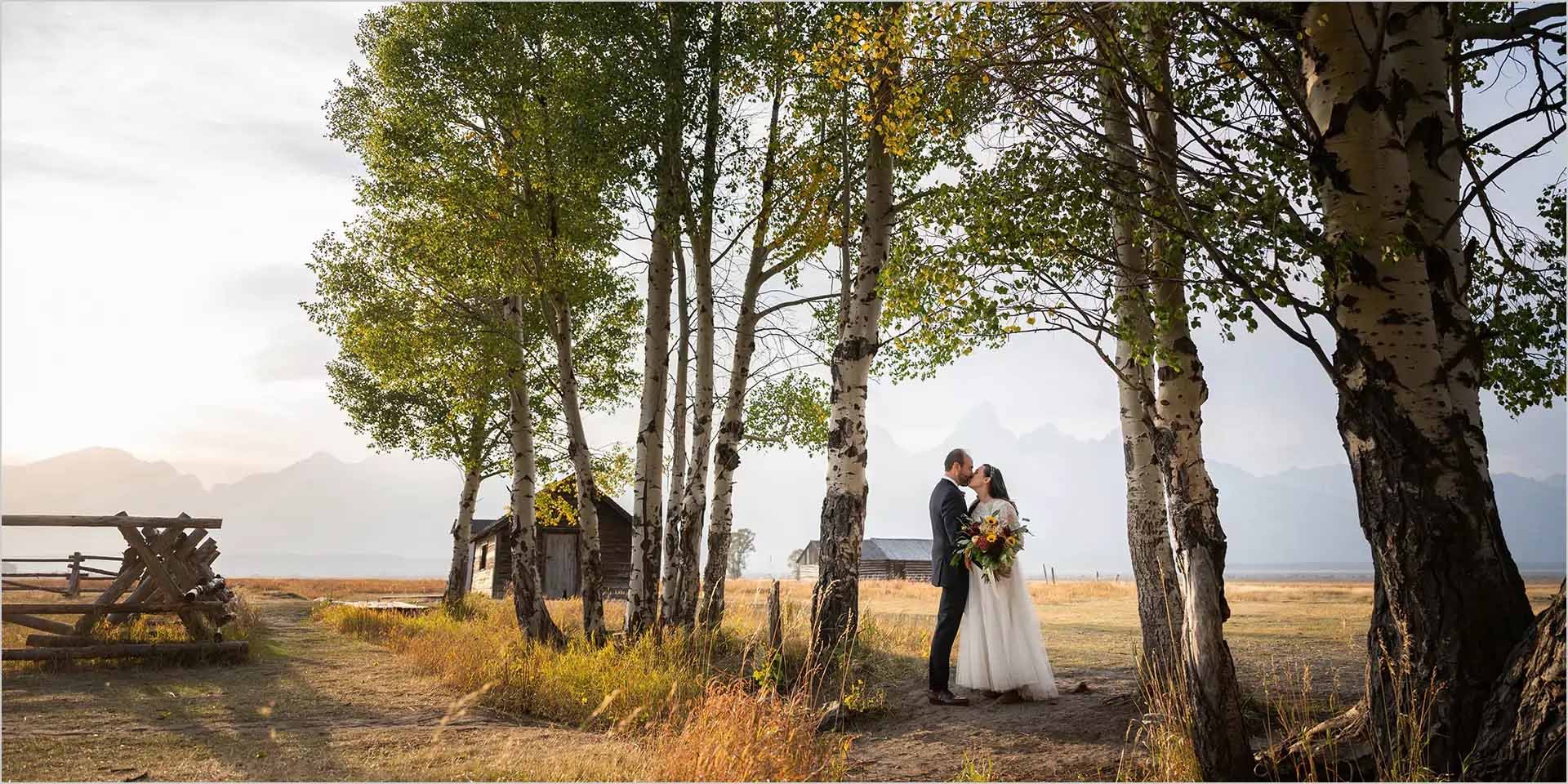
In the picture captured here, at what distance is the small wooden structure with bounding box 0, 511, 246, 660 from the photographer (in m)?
10.8

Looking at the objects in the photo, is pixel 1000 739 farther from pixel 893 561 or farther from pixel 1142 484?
pixel 893 561

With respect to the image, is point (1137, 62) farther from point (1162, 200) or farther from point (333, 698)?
point (333, 698)

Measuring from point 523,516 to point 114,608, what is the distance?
5353 mm

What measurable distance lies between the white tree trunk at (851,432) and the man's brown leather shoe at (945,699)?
3.73ft

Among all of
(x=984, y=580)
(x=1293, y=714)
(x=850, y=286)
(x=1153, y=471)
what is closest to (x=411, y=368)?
(x=850, y=286)

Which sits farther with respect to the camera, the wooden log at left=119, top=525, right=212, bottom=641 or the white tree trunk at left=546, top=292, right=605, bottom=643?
the white tree trunk at left=546, top=292, right=605, bottom=643

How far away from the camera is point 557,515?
73.7ft

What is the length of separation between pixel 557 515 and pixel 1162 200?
60.3ft

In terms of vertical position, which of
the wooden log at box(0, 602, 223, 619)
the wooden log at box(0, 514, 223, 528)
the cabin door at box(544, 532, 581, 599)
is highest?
the wooden log at box(0, 514, 223, 528)

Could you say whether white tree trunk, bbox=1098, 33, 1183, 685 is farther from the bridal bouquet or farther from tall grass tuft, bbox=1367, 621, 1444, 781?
tall grass tuft, bbox=1367, 621, 1444, 781

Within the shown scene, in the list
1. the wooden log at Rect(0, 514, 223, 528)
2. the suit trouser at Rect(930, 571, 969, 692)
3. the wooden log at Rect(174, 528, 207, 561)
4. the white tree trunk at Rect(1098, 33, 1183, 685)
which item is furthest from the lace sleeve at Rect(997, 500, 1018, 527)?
the wooden log at Rect(174, 528, 207, 561)

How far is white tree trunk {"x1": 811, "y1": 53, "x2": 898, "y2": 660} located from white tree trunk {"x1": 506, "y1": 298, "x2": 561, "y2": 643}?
15.4 ft

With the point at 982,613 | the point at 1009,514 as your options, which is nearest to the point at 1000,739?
the point at 982,613

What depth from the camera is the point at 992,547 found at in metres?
9.00
